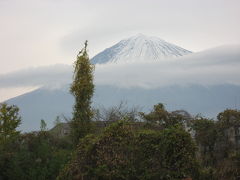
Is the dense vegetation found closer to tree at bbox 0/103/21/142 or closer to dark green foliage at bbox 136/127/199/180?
dark green foliage at bbox 136/127/199/180

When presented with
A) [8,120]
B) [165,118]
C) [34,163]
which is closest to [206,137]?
[165,118]

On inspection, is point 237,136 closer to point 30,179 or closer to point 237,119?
point 237,119

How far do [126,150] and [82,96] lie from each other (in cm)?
1028

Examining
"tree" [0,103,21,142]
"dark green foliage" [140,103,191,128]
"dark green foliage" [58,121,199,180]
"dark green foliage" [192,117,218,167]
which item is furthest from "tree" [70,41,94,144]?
"dark green foliage" [58,121,199,180]

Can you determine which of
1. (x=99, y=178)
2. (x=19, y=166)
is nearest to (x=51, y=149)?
(x=19, y=166)

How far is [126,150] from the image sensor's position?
9711 mm

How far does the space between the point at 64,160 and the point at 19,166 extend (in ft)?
5.62

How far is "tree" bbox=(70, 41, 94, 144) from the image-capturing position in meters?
19.2

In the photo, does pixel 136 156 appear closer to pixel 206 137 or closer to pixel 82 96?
pixel 206 137

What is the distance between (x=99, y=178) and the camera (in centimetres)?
970

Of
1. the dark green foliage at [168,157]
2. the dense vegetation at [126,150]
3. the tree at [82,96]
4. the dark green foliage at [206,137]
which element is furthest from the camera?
the tree at [82,96]

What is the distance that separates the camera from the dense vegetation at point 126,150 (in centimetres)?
948

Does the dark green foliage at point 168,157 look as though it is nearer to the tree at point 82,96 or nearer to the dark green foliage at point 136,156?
the dark green foliage at point 136,156

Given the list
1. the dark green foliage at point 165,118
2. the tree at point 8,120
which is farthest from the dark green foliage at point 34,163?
the tree at point 8,120
